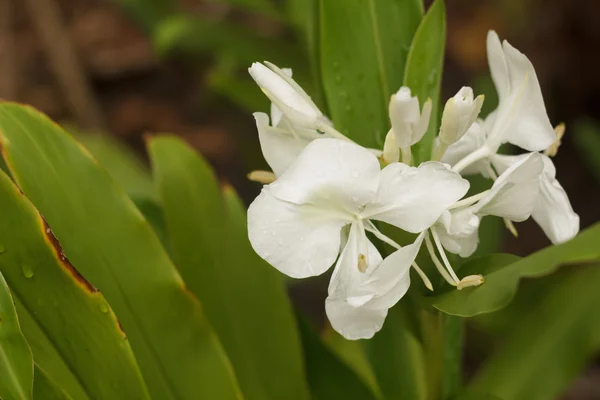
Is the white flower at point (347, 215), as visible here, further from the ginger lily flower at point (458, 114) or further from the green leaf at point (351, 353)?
the green leaf at point (351, 353)

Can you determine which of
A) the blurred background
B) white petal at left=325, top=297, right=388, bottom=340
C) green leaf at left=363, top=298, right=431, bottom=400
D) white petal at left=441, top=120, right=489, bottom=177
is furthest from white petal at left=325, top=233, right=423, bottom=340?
the blurred background

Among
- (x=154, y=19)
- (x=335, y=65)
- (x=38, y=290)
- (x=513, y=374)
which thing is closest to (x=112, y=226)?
(x=38, y=290)

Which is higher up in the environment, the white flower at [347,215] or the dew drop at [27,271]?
the dew drop at [27,271]

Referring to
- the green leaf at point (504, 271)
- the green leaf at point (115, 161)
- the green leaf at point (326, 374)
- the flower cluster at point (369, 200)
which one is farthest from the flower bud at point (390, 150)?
the green leaf at point (115, 161)

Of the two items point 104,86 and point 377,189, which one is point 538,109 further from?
point 104,86

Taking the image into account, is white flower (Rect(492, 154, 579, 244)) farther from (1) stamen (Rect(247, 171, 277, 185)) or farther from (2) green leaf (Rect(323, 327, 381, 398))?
(2) green leaf (Rect(323, 327, 381, 398))
